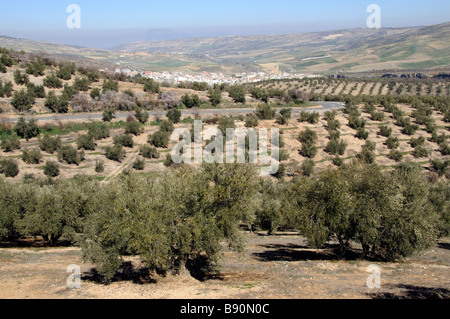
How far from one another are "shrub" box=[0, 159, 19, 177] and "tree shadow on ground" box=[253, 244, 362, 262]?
1108 inches

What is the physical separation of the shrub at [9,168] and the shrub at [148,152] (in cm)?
1384

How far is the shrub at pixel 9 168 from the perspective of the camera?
34375 millimetres

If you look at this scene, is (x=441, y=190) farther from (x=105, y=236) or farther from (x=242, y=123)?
(x=105, y=236)

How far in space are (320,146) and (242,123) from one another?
12.3m

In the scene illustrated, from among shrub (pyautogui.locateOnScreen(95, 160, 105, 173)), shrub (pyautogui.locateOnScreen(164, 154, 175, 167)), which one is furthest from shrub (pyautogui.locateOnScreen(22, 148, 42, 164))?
shrub (pyautogui.locateOnScreen(164, 154, 175, 167))

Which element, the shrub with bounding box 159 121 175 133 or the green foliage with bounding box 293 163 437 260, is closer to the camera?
the green foliage with bounding box 293 163 437 260

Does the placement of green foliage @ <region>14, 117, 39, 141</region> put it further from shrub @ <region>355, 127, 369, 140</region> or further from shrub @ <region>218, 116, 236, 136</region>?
shrub @ <region>355, 127, 369, 140</region>

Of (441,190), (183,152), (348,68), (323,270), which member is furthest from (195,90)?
(348,68)

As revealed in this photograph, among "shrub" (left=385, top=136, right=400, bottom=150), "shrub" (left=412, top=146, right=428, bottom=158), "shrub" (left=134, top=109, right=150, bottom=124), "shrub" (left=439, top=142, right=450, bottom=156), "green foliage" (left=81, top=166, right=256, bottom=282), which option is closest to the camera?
"green foliage" (left=81, top=166, right=256, bottom=282)

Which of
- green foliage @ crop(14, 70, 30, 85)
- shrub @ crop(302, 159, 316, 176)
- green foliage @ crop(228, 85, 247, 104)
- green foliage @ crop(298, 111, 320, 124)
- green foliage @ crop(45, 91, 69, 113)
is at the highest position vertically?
green foliage @ crop(14, 70, 30, 85)

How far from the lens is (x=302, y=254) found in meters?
21.3

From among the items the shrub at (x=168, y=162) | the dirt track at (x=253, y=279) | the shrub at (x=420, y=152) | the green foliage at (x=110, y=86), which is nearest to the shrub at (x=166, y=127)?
the shrub at (x=168, y=162)

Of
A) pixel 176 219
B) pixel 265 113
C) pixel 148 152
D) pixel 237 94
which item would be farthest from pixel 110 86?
pixel 176 219

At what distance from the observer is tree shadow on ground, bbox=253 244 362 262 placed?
1978cm
